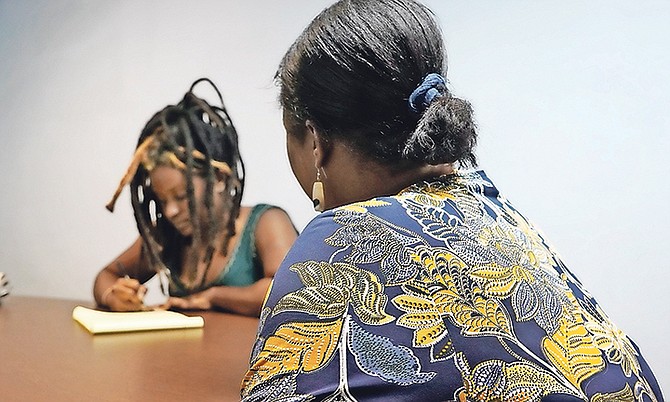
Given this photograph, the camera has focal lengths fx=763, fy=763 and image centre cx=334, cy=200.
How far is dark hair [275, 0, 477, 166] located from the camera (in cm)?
86

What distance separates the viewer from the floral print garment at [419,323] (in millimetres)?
688

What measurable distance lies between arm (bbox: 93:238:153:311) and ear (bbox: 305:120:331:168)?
1.08 metres

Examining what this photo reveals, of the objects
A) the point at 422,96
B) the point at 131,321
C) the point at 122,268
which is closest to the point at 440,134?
the point at 422,96

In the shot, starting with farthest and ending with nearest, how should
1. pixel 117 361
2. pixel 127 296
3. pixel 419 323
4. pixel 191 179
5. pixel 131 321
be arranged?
pixel 191 179 < pixel 127 296 < pixel 131 321 < pixel 117 361 < pixel 419 323

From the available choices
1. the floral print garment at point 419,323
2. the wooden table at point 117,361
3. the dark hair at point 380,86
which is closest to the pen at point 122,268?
the wooden table at point 117,361

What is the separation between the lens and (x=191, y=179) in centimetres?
206

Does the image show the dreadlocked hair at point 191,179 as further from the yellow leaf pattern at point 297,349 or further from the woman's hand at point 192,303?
the yellow leaf pattern at point 297,349

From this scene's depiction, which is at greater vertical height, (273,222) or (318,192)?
(318,192)

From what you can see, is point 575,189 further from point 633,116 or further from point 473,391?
point 473,391

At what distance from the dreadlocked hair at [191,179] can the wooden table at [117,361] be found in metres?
0.44

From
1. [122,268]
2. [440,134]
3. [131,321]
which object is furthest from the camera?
[122,268]

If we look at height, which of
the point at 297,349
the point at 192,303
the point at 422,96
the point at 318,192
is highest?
the point at 422,96

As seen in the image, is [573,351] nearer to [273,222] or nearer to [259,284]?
[259,284]

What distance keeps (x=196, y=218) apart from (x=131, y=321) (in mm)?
586
